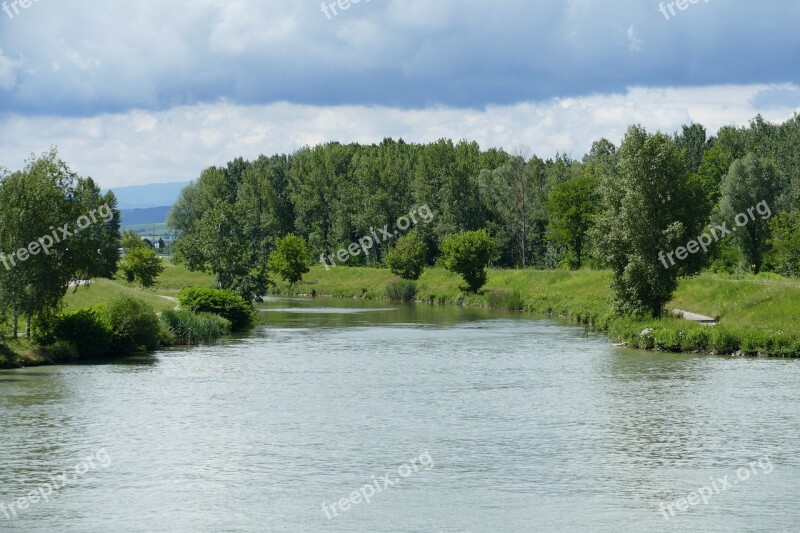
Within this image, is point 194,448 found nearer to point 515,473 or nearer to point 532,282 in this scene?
point 515,473

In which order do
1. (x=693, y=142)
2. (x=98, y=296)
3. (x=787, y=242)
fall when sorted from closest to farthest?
(x=98, y=296), (x=787, y=242), (x=693, y=142)

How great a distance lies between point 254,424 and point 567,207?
2980 inches

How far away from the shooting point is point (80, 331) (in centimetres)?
4916

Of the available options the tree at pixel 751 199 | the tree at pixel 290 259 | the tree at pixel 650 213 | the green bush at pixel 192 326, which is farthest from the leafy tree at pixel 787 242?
the tree at pixel 290 259

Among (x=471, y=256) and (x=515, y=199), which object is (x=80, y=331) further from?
(x=515, y=199)

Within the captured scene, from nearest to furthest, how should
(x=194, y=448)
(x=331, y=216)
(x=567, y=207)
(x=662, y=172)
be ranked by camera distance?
(x=194, y=448) → (x=662, y=172) → (x=567, y=207) → (x=331, y=216)

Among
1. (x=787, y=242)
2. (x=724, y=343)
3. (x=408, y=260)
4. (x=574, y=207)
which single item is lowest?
(x=724, y=343)

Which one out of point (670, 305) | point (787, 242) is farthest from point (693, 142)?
point (670, 305)

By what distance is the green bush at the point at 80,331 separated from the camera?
1874 inches

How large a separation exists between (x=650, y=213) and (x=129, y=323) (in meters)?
28.4

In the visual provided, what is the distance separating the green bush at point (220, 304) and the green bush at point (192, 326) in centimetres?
213

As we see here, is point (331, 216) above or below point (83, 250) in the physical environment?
above

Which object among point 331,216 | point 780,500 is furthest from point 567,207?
point 780,500

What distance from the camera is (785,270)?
273 ft
